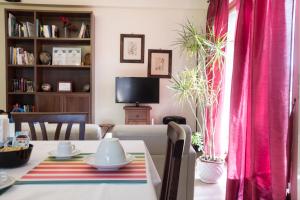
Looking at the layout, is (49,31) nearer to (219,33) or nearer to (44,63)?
(44,63)

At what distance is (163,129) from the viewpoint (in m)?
2.33

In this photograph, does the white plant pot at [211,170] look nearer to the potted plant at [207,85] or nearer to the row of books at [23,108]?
the potted plant at [207,85]

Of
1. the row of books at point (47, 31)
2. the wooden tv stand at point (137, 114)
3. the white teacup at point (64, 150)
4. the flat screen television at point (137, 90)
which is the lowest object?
the wooden tv stand at point (137, 114)

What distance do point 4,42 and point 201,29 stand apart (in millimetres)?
3291

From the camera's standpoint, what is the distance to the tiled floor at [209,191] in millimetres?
2707

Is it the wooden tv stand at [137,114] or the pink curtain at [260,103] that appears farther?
the wooden tv stand at [137,114]

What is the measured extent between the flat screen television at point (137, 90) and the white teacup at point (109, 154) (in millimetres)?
3409

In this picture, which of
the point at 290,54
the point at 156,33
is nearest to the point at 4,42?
the point at 156,33

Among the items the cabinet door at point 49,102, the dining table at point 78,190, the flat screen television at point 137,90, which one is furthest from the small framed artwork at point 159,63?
the dining table at point 78,190

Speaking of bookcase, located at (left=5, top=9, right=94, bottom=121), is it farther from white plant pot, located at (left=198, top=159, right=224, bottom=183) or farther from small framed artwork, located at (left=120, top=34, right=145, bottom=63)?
white plant pot, located at (left=198, top=159, right=224, bottom=183)

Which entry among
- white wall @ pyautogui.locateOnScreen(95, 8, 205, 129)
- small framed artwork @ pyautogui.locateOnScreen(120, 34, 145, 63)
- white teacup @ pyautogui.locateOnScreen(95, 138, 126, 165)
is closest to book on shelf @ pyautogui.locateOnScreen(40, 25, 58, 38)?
white wall @ pyautogui.locateOnScreen(95, 8, 205, 129)

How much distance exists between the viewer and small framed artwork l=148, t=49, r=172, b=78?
189 inches

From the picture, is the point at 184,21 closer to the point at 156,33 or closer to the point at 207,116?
the point at 156,33

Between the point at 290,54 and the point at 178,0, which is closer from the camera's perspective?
the point at 290,54
